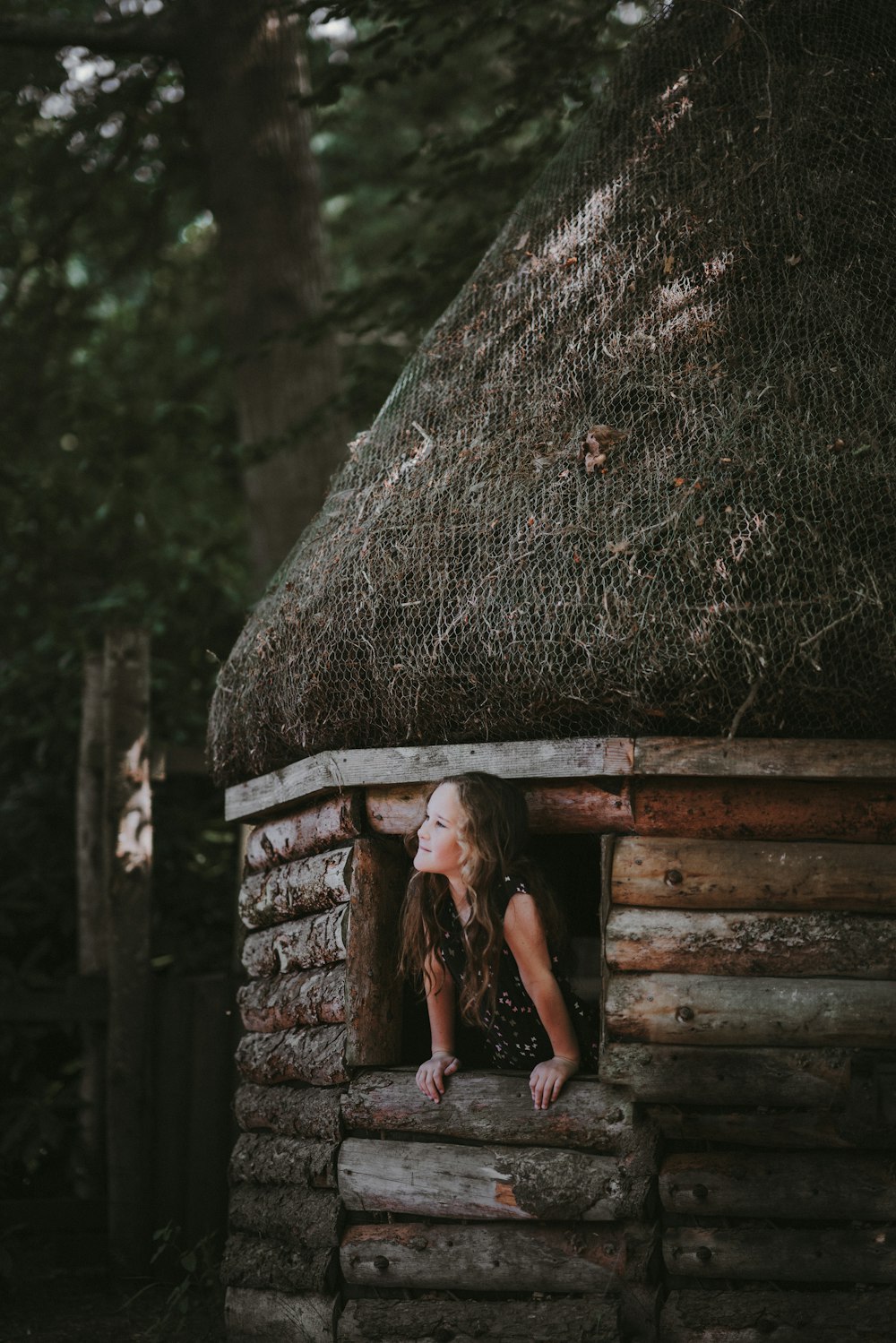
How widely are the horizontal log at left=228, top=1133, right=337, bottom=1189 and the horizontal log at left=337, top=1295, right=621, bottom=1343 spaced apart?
0.46 m

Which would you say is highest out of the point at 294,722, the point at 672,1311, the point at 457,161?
the point at 457,161

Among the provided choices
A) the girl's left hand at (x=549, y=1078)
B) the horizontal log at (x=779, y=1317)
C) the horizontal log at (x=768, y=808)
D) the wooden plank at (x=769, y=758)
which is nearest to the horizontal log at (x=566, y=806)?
the horizontal log at (x=768, y=808)

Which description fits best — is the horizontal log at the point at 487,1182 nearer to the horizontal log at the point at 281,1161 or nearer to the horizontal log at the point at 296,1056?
the horizontal log at the point at 281,1161

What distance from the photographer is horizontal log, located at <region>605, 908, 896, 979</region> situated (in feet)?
13.9

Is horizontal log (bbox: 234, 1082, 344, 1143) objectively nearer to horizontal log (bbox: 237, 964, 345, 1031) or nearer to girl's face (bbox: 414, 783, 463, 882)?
horizontal log (bbox: 237, 964, 345, 1031)

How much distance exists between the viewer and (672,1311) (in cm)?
418

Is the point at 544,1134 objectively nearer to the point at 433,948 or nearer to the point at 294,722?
the point at 433,948

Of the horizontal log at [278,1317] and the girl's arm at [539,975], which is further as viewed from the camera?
the horizontal log at [278,1317]

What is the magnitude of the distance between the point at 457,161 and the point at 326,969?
5.83 metres

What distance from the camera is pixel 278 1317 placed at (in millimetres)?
4969

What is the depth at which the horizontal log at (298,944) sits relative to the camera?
499cm

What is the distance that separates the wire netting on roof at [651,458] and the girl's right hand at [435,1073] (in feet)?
3.78

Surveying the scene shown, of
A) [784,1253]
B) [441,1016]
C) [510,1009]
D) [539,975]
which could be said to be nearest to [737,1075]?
[784,1253]

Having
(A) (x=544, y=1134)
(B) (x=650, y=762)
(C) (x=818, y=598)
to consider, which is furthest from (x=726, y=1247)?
(C) (x=818, y=598)
